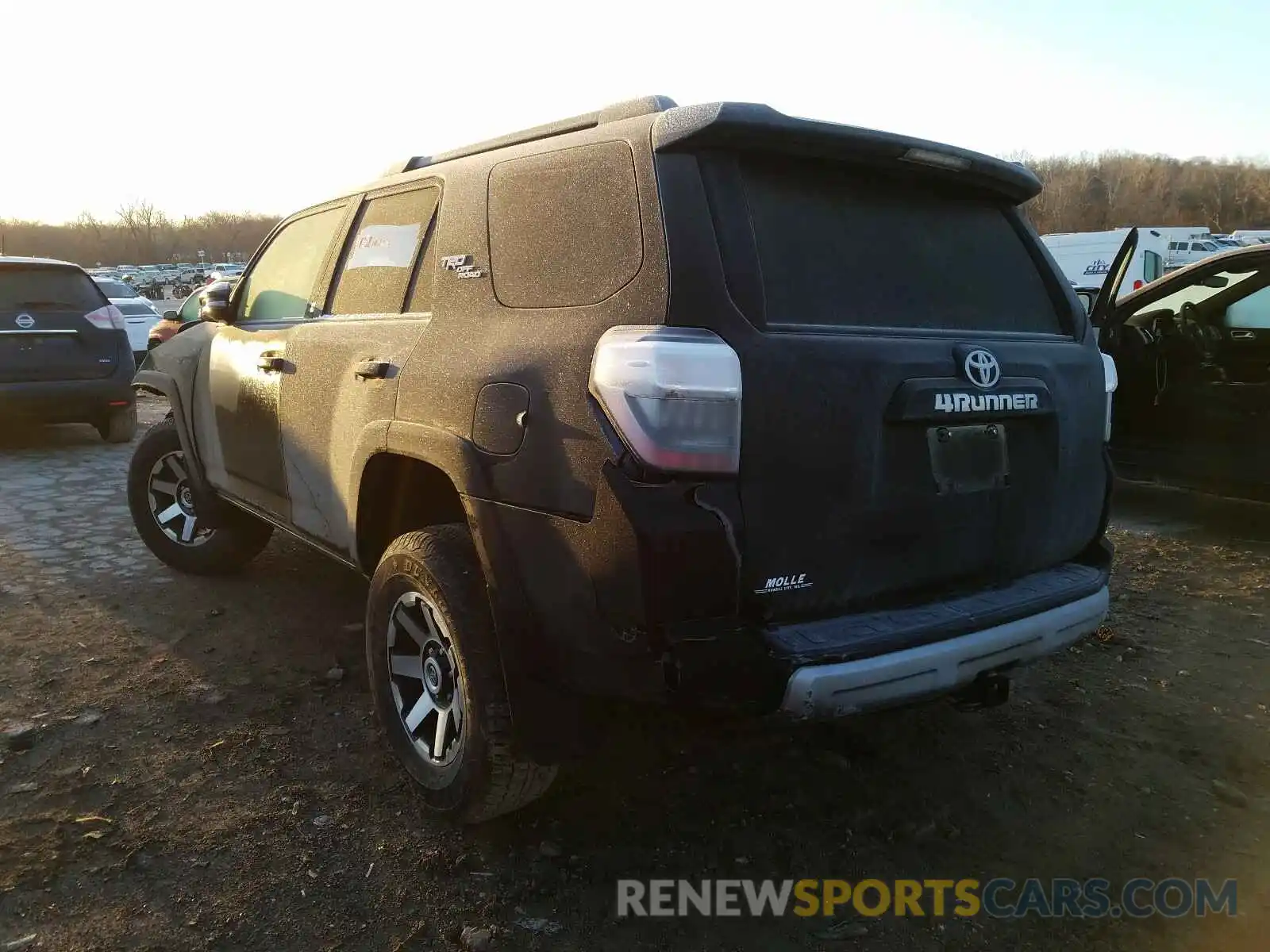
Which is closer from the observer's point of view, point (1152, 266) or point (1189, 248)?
point (1152, 266)

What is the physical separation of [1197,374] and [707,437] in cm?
515

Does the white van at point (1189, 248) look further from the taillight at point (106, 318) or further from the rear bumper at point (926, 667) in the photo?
the rear bumper at point (926, 667)

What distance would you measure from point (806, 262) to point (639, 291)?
19.0 inches

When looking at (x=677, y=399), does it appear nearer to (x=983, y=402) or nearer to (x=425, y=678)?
(x=983, y=402)

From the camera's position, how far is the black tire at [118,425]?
8.88m

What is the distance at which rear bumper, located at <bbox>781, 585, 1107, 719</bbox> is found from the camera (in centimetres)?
206

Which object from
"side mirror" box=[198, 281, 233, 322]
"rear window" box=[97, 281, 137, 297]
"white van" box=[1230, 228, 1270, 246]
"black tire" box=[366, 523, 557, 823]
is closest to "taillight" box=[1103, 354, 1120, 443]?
"black tire" box=[366, 523, 557, 823]

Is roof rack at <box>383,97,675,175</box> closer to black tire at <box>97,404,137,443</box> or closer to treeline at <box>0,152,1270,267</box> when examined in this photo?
black tire at <box>97,404,137,443</box>

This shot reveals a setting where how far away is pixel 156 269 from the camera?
66.6 meters

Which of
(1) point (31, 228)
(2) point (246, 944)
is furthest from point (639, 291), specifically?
(1) point (31, 228)

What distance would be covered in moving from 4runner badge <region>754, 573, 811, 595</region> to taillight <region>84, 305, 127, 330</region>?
835cm

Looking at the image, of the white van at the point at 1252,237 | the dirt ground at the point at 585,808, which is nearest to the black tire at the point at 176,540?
the dirt ground at the point at 585,808

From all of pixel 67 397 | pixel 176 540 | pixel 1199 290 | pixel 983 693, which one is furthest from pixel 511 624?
pixel 67 397

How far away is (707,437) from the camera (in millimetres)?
2039
